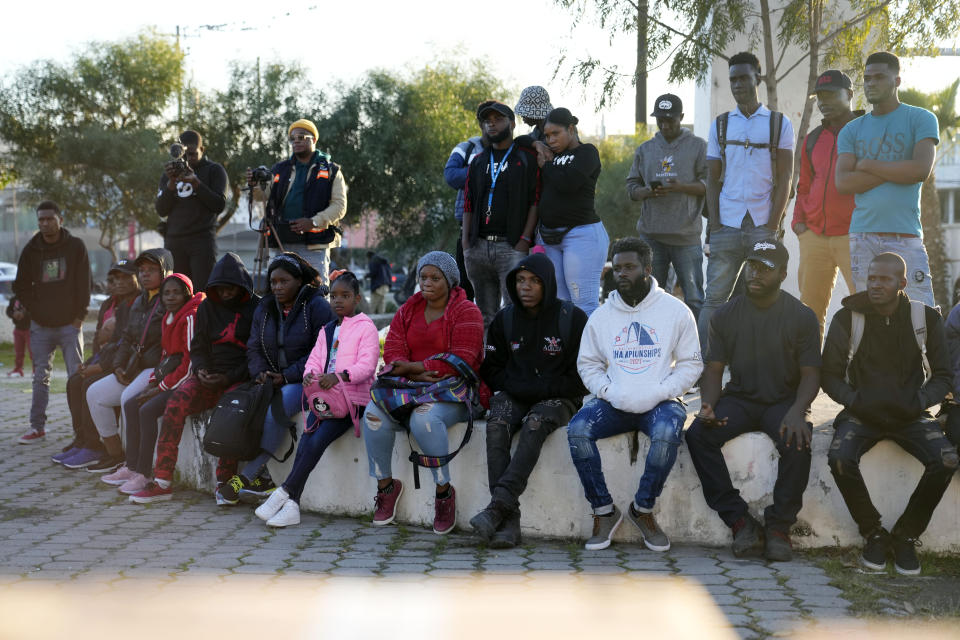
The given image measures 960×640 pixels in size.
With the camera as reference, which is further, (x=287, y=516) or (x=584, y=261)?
(x=584, y=261)

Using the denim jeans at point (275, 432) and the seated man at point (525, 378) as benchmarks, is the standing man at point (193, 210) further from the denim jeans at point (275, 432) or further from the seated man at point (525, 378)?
the seated man at point (525, 378)

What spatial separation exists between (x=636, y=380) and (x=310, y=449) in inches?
83.5

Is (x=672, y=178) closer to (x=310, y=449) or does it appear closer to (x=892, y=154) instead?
(x=892, y=154)

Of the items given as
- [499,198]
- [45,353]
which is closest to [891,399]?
[499,198]

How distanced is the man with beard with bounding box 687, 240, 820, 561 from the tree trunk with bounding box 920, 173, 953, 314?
1135 cm

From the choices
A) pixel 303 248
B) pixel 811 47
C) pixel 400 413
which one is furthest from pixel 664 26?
pixel 400 413

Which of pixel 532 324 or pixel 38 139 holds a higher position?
pixel 38 139

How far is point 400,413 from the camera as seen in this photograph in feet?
20.8

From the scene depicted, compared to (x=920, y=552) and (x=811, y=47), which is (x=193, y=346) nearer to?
(x=920, y=552)

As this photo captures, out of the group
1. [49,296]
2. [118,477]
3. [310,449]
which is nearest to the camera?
[310,449]

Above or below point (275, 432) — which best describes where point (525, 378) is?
above

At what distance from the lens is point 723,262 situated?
717cm

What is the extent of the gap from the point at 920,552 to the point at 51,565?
453cm

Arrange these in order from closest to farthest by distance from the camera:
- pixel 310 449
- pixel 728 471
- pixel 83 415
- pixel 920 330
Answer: pixel 920 330, pixel 728 471, pixel 310 449, pixel 83 415
